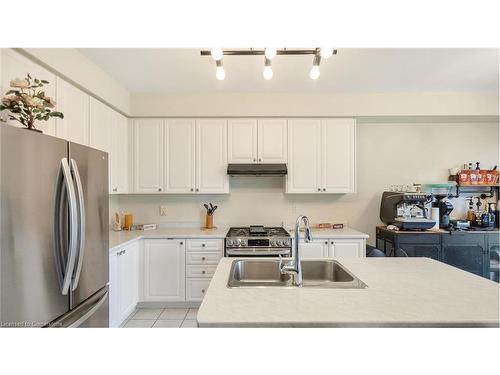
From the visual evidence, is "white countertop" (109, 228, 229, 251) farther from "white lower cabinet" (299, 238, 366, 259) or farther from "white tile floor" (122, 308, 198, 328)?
"white lower cabinet" (299, 238, 366, 259)

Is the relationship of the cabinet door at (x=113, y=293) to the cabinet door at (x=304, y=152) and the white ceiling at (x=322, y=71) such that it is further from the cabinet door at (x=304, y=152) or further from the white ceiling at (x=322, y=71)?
the cabinet door at (x=304, y=152)

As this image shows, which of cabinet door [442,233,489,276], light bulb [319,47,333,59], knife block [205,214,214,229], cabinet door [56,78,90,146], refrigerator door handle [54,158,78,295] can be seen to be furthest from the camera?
knife block [205,214,214,229]

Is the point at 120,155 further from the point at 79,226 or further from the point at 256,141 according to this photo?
the point at 79,226

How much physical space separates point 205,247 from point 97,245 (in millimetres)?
1383

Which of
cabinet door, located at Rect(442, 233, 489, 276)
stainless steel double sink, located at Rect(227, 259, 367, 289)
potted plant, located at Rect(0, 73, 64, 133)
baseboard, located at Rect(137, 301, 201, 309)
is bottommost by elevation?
baseboard, located at Rect(137, 301, 201, 309)

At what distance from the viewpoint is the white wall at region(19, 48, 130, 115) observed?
1908 millimetres

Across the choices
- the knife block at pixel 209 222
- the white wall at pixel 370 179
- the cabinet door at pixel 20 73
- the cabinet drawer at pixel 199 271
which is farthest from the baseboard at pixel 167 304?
the cabinet door at pixel 20 73

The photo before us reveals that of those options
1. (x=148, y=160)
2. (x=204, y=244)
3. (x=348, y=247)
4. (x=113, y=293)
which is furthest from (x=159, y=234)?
(x=348, y=247)

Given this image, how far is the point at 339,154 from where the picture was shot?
3.33 metres

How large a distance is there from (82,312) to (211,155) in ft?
7.08

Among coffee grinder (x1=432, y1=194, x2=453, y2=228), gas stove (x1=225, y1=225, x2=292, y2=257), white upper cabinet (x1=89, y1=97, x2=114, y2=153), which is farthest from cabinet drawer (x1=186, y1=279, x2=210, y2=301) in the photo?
coffee grinder (x1=432, y1=194, x2=453, y2=228)

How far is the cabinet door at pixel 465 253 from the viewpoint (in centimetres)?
313

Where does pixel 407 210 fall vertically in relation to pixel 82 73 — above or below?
below

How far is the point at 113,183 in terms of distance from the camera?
9.67 feet
